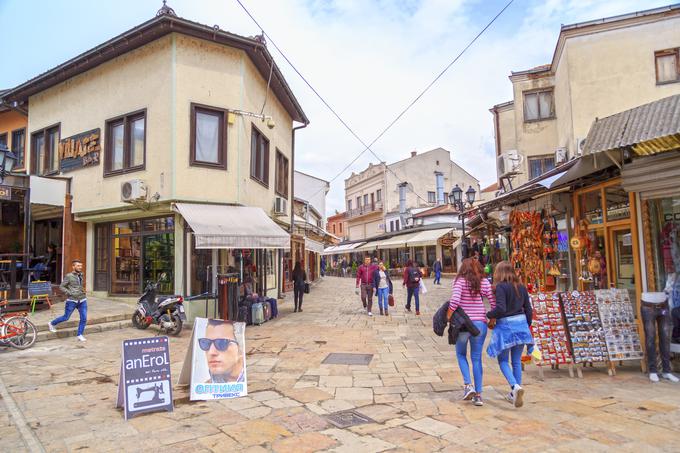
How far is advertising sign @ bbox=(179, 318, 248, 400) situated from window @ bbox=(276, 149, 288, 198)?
10572 mm

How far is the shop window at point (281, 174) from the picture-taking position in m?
15.9

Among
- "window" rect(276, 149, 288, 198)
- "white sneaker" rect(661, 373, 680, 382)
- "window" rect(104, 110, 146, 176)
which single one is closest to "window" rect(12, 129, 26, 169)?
"window" rect(104, 110, 146, 176)

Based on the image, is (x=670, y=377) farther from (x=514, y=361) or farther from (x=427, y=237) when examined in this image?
(x=427, y=237)

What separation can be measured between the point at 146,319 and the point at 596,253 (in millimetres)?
9266

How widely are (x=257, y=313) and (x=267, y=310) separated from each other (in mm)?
578

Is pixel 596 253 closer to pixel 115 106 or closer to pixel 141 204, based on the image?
pixel 141 204

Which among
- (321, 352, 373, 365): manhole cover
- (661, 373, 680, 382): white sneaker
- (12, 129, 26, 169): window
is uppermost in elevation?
(12, 129, 26, 169): window

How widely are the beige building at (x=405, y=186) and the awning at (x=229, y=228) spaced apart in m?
26.3

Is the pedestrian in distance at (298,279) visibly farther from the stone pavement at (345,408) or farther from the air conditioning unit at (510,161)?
the air conditioning unit at (510,161)

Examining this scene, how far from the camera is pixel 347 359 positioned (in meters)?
7.33

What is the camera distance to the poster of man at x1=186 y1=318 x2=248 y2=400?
5.27 meters

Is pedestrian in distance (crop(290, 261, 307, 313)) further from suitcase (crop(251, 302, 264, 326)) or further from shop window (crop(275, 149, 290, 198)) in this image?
shop window (crop(275, 149, 290, 198))

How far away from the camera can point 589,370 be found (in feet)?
20.5

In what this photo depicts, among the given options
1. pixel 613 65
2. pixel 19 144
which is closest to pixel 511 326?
pixel 613 65
